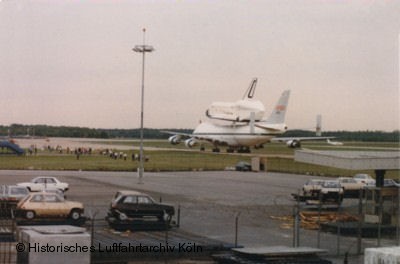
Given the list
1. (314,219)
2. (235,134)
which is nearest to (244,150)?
(235,134)

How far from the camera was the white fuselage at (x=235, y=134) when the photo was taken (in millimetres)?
121250

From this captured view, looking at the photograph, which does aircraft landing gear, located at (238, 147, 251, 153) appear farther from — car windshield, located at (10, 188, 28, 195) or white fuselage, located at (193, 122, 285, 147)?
car windshield, located at (10, 188, 28, 195)

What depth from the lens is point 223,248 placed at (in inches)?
899

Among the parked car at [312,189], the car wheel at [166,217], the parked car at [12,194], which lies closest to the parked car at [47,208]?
the car wheel at [166,217]

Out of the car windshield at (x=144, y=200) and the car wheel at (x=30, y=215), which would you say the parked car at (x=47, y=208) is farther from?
the car windshield at (x=144, y=200)

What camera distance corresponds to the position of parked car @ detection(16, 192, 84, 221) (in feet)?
95.3

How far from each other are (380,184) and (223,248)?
42.7ft

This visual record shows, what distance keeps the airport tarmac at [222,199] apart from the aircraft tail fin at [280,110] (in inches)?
1979

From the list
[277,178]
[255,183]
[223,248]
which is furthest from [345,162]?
[277,178]

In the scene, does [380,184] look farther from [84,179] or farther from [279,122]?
[279,122]

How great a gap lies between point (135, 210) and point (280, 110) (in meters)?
96.8

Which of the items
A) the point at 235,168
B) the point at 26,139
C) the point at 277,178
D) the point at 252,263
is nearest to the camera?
the point at 252,263

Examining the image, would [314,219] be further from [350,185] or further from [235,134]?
[235,134]
